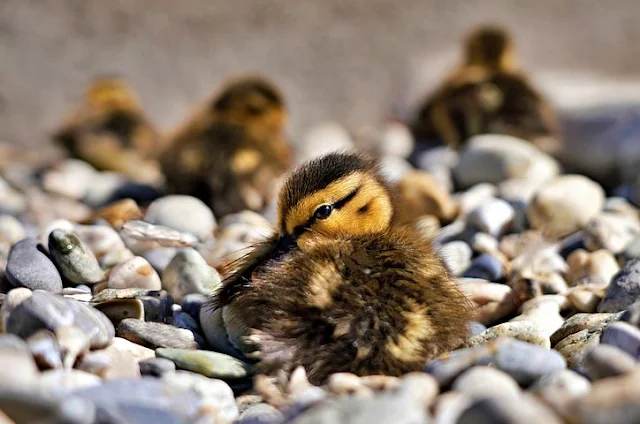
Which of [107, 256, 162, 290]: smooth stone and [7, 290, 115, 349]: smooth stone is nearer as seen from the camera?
[7, 290, 115, 349]: smooth stone

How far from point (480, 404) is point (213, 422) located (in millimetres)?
649

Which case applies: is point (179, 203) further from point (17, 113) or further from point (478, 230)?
point (17, 113)

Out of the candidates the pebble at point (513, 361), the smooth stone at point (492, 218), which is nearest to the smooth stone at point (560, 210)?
the smooth stone at point (492, 218)

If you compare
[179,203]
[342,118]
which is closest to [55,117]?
[342,118]

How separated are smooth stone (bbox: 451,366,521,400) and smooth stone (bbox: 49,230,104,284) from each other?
54.3 inches

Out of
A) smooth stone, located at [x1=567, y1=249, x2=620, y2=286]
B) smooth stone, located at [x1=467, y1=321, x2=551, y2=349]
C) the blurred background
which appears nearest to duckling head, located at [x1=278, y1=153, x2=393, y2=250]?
smooth stone, located at [x1=467, y1=321, x2=551, y2=349]

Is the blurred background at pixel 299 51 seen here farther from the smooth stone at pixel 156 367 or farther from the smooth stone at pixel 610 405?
the smooth stone at pixel 610 405

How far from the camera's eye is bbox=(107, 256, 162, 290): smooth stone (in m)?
3.03

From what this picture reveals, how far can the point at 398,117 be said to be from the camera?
670 cm

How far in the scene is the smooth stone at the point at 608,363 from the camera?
2.05 m

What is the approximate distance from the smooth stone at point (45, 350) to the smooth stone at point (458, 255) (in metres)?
1.64

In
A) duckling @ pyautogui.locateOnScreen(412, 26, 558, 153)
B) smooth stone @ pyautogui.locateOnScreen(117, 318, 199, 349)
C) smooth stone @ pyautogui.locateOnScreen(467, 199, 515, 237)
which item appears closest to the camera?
smooth stone @ pyautogui.locateOnScreen(117, 318, 199, 349)

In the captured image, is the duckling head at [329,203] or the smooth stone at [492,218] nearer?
the duckling head at [329,203]

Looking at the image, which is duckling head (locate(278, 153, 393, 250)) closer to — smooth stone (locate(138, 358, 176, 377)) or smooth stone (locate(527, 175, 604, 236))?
smooth stone (locate(138, 358, 176, 377))
